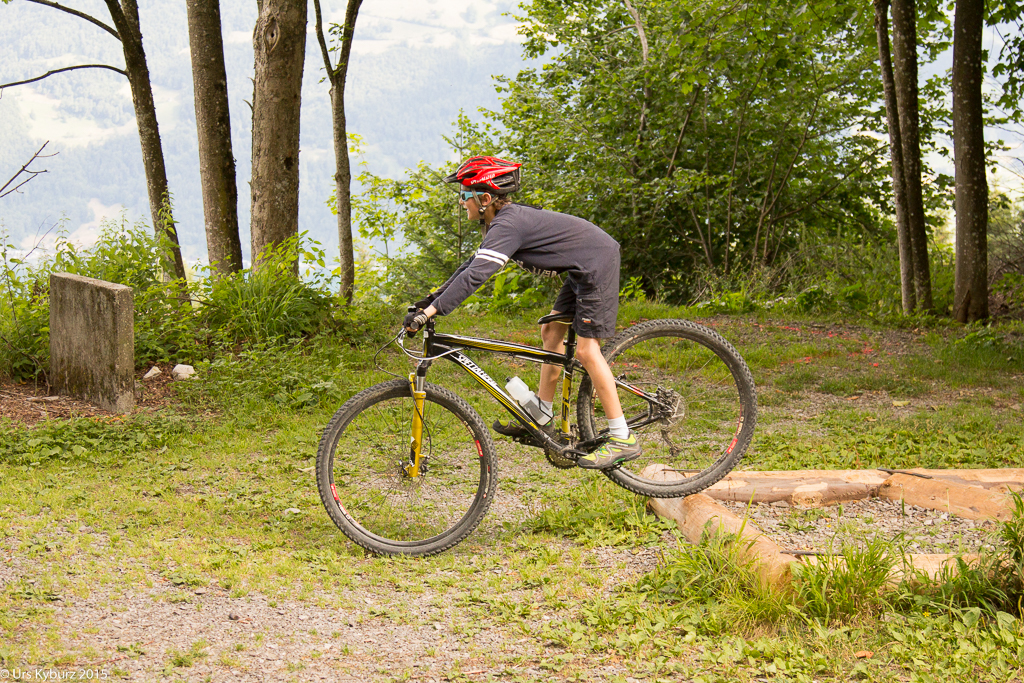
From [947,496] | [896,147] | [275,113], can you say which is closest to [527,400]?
[947,496]

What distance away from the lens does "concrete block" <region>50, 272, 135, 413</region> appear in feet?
22.4

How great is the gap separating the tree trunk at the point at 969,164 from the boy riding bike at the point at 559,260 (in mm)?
8153

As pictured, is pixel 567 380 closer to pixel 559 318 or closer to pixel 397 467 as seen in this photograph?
pixel 559 318

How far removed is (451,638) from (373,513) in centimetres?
122

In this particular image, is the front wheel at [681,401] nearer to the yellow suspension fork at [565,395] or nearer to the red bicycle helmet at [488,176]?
the yellow suspension fork at [565,395]

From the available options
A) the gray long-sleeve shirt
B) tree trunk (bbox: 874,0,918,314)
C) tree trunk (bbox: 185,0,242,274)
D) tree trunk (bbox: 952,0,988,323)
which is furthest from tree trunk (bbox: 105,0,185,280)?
tree trunk (bbox: 952,0,988,323)

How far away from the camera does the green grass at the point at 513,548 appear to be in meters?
3.14

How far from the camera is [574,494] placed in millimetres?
5004

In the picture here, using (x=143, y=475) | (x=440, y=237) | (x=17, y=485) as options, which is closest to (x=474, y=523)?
(x=143, y=475)

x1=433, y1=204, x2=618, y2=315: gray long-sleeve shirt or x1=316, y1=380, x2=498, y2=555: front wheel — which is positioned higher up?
x1=433, y1=204, x2=618, y2=315: gray long-sleeve shirt

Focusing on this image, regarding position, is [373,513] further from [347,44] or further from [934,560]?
[347,44]

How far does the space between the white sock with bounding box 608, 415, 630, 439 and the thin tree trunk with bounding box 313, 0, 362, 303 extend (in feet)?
31.8

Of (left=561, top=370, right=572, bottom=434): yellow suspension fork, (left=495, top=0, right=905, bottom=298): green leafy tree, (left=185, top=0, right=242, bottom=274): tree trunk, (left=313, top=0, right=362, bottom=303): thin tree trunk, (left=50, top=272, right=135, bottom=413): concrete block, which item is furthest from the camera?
(left=495, top=0, right=905, bottom=298): green leafy tree

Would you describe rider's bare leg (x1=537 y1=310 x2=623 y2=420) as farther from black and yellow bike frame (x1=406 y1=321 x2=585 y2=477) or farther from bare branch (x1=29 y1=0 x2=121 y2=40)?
bare branch (x1=29 y1=0 x2=121 y2=40)
